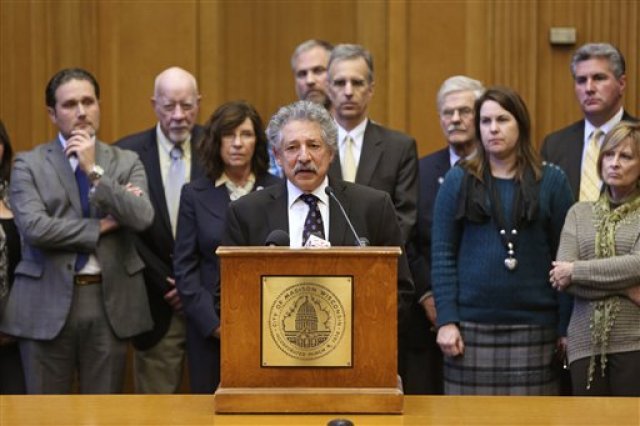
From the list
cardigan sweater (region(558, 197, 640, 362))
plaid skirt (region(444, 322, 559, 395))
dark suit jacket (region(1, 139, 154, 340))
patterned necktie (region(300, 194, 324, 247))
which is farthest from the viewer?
dark suit jacket (region(1, 139, 154, 340))

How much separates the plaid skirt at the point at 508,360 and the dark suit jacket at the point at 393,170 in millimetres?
555

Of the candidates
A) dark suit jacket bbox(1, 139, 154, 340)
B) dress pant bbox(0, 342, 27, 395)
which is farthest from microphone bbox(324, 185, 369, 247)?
dress pant bbox(0, 342, 27, 395)

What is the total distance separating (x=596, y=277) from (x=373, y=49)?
85.1 inches

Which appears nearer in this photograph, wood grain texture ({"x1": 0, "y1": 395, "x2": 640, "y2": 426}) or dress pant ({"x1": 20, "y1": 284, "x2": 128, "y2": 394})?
wood grain texture ({"x1": 0, "y1": 395, "x2": 640, "y2": 426})

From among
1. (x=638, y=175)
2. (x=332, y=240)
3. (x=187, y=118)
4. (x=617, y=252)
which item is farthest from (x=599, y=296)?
(x=187, y=118)

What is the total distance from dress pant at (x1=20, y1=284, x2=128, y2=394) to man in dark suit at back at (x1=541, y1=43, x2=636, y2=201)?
1894 millimetres

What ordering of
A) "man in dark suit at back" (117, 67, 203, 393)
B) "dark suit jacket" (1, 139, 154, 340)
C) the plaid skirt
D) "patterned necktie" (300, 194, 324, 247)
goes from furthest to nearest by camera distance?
1. "man in dark suit at back" (117, 67, 203, 393)
2. "dark suit jacket" (1, 139, 154, 340)
3. the plaid skirt
4. "patterned necktie" (300, 194, 324, 247)

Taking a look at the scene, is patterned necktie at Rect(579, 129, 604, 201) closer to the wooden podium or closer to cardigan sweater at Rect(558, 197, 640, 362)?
cardigan sweater at Rect(558, 197, 640, 362)

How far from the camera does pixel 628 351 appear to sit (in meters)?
4.35

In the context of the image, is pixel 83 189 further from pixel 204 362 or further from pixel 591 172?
pixel 591 172

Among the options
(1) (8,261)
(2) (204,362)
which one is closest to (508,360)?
(2) (204,362)

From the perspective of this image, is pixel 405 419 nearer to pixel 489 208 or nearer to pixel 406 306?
pixel 406 306

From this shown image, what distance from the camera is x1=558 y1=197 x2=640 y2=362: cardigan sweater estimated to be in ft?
14.2


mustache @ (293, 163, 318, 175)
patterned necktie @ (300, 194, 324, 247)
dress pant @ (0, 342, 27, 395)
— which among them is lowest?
dress pant @ (0, 342, 27, 395)
